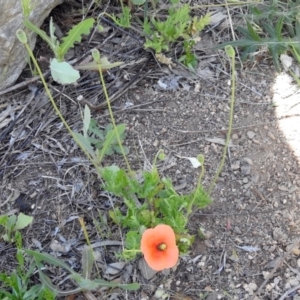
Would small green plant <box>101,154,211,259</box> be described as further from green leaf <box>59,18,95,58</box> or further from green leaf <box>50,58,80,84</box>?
green leaf <box>59,18,95,58</box>

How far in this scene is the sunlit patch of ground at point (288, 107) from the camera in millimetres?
2188

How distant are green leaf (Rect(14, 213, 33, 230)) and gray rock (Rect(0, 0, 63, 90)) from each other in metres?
0.64

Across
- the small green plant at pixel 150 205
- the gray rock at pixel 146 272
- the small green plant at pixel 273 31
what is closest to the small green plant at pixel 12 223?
the small green plant at pixel 150 205

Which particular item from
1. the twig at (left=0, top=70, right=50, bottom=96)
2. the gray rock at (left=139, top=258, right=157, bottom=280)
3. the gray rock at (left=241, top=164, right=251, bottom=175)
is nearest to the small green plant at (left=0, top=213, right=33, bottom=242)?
the gray rock at (left=139, top=258, right=157, bottom=280)

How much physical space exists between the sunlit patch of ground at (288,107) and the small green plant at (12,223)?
3.09ft

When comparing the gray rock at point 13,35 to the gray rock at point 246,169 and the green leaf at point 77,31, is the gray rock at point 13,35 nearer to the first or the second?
the green leaf at point 77,31

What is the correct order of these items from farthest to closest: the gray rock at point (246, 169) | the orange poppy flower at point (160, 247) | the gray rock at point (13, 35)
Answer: the gray rock at point (13, 35) < the gray rock at point (246, 169) < the orange poppy flower at point (160, 247)

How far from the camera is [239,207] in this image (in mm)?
2039

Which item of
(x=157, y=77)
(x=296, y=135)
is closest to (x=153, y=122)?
(x=157, y=77)

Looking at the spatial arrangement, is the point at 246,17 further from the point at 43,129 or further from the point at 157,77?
the point at 43,129

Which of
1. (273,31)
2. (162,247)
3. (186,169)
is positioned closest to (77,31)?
(186,169)

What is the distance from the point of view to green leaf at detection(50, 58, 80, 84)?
1951 millimetres

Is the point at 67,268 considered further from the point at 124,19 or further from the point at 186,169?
the point at 124,19

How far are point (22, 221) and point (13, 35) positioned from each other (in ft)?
2.47
